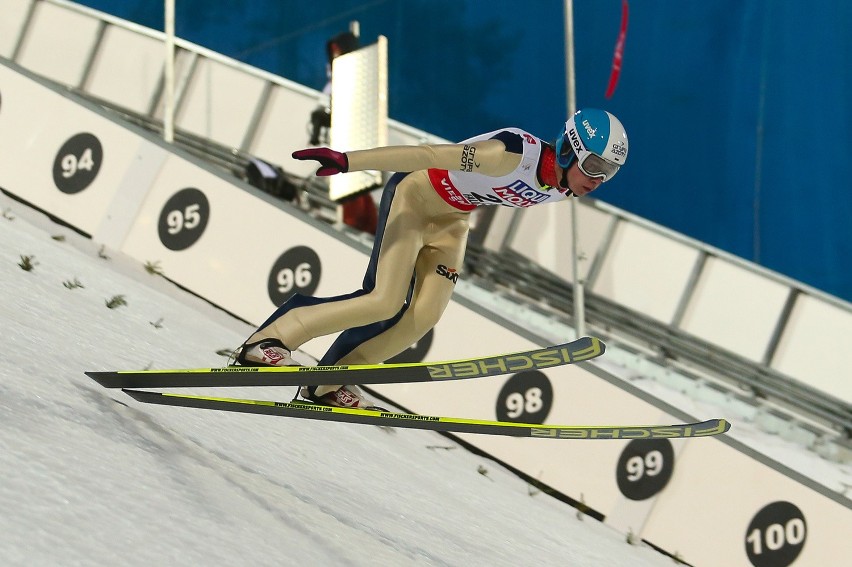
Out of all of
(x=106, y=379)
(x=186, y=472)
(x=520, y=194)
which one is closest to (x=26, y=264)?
(x=106, y=379)

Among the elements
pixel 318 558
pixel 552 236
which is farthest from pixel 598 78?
pixel 318 558

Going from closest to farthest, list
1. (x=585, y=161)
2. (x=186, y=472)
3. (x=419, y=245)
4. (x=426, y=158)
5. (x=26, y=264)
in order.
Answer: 1. (x=186, y=472)
2. (x=426, y=158)
3. (x=585, y=161)
4. (x=419, y=245)
5. (x=26, y=264)

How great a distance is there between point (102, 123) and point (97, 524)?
4921mm

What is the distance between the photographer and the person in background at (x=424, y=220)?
3.90m

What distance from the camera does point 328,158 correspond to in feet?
11.5

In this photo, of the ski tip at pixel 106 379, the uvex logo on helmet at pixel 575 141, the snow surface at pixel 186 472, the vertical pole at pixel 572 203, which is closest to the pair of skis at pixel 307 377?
the ski tip at pixel 106 379

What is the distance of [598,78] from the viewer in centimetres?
1173

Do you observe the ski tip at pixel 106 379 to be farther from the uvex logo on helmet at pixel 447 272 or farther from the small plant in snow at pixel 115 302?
the small plant in snow at pixel 115 302

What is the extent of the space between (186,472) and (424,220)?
4.85 ft

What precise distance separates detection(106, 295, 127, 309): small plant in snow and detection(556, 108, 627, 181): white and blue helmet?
8.82 ft

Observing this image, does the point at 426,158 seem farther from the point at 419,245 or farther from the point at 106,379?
the point at 106,379

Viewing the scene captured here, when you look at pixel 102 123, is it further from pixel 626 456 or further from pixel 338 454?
pixel 626 456

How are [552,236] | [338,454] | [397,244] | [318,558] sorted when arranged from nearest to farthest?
[318,558], [397,244], [338,454], [552,236]

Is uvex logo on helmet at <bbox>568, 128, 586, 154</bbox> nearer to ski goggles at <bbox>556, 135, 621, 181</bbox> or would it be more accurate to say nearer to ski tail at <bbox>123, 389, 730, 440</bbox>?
ski goggles at <bbox>556, 135, 621, 181</bbox>
